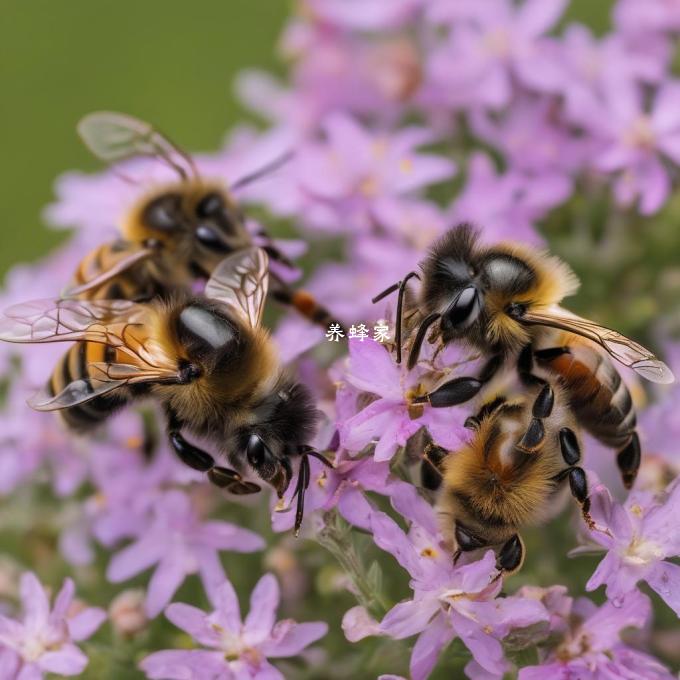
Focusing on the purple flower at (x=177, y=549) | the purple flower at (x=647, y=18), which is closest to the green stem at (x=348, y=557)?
the purple flower at (x=177, y=549)

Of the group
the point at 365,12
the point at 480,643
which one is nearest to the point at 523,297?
the point at 480,643

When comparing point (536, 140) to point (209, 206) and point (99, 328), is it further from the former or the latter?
point (99, 328)

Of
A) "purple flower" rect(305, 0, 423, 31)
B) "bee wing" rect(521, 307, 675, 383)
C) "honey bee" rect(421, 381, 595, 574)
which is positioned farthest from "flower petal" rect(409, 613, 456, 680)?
"purple flower" rect(305, 0, 423, 31)

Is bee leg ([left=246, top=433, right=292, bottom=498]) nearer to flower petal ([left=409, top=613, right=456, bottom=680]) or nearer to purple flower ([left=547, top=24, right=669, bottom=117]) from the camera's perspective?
flower petal ([left=409, top=613, right=456, bottom=680])

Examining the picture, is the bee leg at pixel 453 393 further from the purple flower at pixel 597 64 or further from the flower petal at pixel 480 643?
the purple flower at pixel 597 64

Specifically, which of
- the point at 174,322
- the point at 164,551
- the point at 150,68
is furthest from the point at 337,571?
the point at 150,68

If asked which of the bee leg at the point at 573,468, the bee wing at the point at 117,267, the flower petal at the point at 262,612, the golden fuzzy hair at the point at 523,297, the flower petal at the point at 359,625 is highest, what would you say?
the golden fuzzy hair at the point at 523,297
